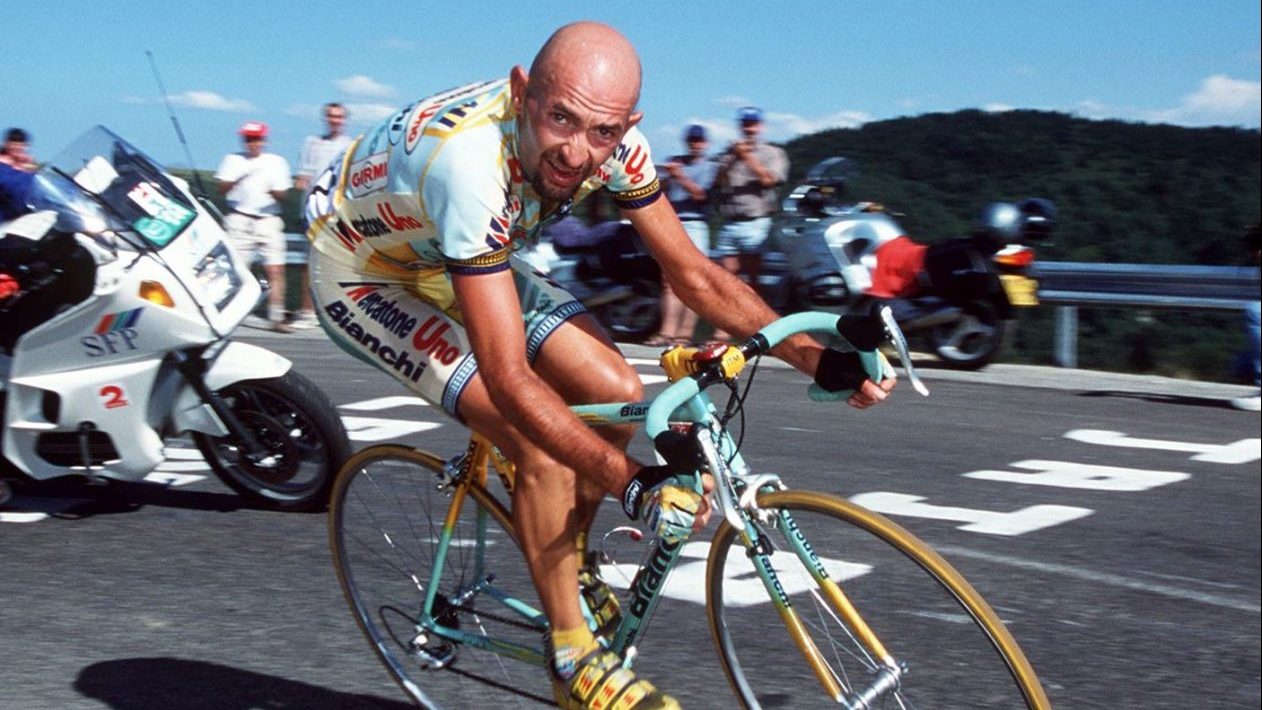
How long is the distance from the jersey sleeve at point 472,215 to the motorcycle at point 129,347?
3174mm

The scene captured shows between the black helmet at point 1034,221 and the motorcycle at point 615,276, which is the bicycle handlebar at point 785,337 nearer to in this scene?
the black helmet at point 1034,221

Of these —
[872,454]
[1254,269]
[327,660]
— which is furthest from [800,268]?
[327,660]

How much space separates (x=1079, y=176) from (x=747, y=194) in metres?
27.7

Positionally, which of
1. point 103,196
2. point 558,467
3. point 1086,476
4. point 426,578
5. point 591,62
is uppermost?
point 591,62

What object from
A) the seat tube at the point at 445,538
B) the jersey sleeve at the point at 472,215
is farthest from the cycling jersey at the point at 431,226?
the seat tube at the point at 445,538

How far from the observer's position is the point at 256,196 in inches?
532

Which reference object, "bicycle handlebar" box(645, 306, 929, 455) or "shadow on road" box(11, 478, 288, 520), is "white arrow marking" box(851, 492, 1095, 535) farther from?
"bicycle handlebar" box(645, 306, 929, 455)

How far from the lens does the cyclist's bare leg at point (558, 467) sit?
3773mm

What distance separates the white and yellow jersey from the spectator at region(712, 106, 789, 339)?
8.92 m

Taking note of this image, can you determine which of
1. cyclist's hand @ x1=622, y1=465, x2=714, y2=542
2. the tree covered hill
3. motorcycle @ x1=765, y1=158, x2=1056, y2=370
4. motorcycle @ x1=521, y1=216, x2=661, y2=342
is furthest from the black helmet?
the tree covered hill

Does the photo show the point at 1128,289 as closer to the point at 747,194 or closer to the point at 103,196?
the point at 747,194

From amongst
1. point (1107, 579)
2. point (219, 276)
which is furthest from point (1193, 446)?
point (219, 276)

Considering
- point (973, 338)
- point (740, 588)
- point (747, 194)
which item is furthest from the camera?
point (747, 194)

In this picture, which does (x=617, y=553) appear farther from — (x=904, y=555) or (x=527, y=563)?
(x=904, y=555)
